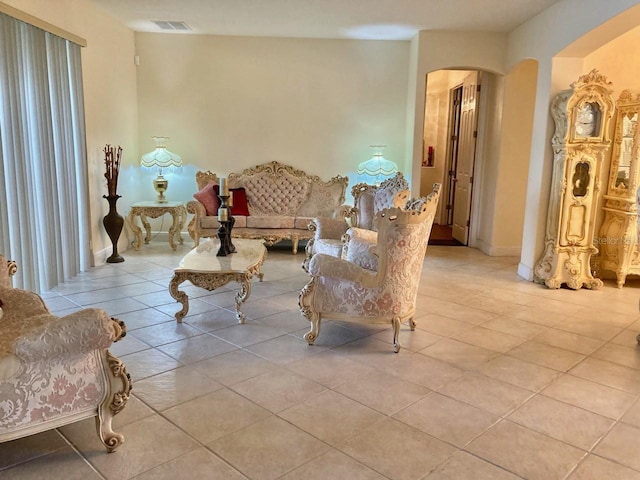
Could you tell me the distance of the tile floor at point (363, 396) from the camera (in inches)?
87.2

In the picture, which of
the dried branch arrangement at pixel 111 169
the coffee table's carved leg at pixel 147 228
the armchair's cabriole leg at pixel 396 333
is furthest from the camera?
the coffee table's carved leg at pixel 147 228

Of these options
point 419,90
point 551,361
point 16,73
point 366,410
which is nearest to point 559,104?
point 419,90

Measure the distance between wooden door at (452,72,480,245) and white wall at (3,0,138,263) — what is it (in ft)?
15.7

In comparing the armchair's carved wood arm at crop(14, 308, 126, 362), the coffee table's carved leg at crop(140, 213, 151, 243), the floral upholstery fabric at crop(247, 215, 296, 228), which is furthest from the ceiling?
the armchair's carved wood arm at crop(14, 308, 126, 362)

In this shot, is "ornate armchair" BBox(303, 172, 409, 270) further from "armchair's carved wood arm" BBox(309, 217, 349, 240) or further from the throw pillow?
the throw pillow

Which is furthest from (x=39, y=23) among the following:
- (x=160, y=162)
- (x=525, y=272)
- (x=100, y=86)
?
(x=525, y=272)

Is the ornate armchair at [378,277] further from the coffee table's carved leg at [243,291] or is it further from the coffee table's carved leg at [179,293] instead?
the coffee table's carved leg at [179,293]

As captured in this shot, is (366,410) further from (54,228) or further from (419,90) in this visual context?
(419,90)

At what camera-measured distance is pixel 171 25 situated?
6.54m

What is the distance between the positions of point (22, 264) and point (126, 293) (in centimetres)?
87

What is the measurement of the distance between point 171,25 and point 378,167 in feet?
10.6

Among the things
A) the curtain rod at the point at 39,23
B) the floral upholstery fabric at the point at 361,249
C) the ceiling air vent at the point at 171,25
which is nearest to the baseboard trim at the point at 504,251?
the floral upholstery fabric at the point at 361,249

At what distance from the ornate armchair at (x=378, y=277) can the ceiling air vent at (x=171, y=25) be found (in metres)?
4.44

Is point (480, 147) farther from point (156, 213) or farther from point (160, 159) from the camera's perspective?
point (156, 213)
